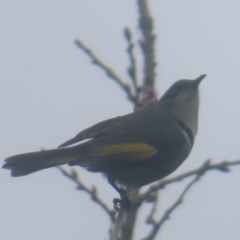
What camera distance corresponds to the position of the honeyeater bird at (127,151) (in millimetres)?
4094

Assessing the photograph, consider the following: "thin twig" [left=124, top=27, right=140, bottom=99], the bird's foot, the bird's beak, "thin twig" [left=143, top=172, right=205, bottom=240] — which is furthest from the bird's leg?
the bird's beak

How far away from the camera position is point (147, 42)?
4.03 meters

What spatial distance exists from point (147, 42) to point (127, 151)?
0.90 meters

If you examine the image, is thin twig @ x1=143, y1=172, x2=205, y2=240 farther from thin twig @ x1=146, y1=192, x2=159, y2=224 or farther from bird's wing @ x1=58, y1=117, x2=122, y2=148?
bird's wing @ x1=58, y1=117, x2=122, y2=148

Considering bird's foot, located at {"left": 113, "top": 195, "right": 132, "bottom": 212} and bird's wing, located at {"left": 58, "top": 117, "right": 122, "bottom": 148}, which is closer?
bird's foot, located at {"left": 113, "top": 195, "right": 132, "bottom": 212}

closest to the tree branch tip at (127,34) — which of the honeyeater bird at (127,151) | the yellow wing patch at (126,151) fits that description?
the honeyeater bird at (127,151)

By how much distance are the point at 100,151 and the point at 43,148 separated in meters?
0.47

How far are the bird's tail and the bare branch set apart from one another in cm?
83

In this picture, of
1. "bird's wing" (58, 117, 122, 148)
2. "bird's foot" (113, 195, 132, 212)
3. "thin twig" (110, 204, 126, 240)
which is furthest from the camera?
"bird's wing" (58, 117, 122, 148)

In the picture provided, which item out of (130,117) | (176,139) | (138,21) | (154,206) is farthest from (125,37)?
(154,206)

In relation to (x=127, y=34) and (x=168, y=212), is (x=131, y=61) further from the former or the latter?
(x=168, y=212)

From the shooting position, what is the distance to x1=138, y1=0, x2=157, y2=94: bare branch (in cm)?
392

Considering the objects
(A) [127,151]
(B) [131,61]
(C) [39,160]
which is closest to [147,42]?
(B) [131,61]

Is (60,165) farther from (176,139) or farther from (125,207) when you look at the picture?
(176,139)
